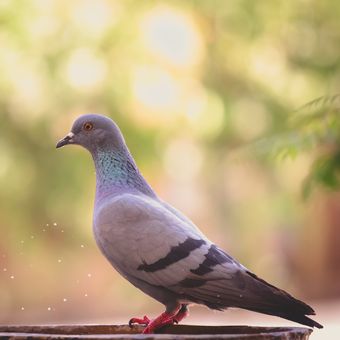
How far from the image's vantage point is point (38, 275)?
18000 millimetres

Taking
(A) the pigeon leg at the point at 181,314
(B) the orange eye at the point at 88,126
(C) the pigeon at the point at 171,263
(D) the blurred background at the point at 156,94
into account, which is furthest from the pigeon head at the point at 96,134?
(D) the blurred background at the point at 156,94

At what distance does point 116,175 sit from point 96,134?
0.70 ft

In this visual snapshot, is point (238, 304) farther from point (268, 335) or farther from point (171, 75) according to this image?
point (171, 75)

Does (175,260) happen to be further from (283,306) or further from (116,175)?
(116,175)

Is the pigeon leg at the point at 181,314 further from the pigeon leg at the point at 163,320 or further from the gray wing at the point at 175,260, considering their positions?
the gray wing at the point at 175,260

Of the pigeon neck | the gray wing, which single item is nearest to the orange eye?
the pigeon neck

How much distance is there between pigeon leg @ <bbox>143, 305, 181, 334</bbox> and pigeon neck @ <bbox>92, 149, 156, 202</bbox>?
555 mm

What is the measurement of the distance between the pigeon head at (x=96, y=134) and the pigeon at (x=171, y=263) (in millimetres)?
227

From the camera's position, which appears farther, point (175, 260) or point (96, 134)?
point (96, 134)

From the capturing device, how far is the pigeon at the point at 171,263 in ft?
10.8

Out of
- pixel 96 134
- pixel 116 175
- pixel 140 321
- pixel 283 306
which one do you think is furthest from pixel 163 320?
pixel 96 134

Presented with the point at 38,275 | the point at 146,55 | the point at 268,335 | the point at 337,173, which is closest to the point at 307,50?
the point at 146,55

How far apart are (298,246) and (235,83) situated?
767 cm

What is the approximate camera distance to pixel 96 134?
3988 millimetres
